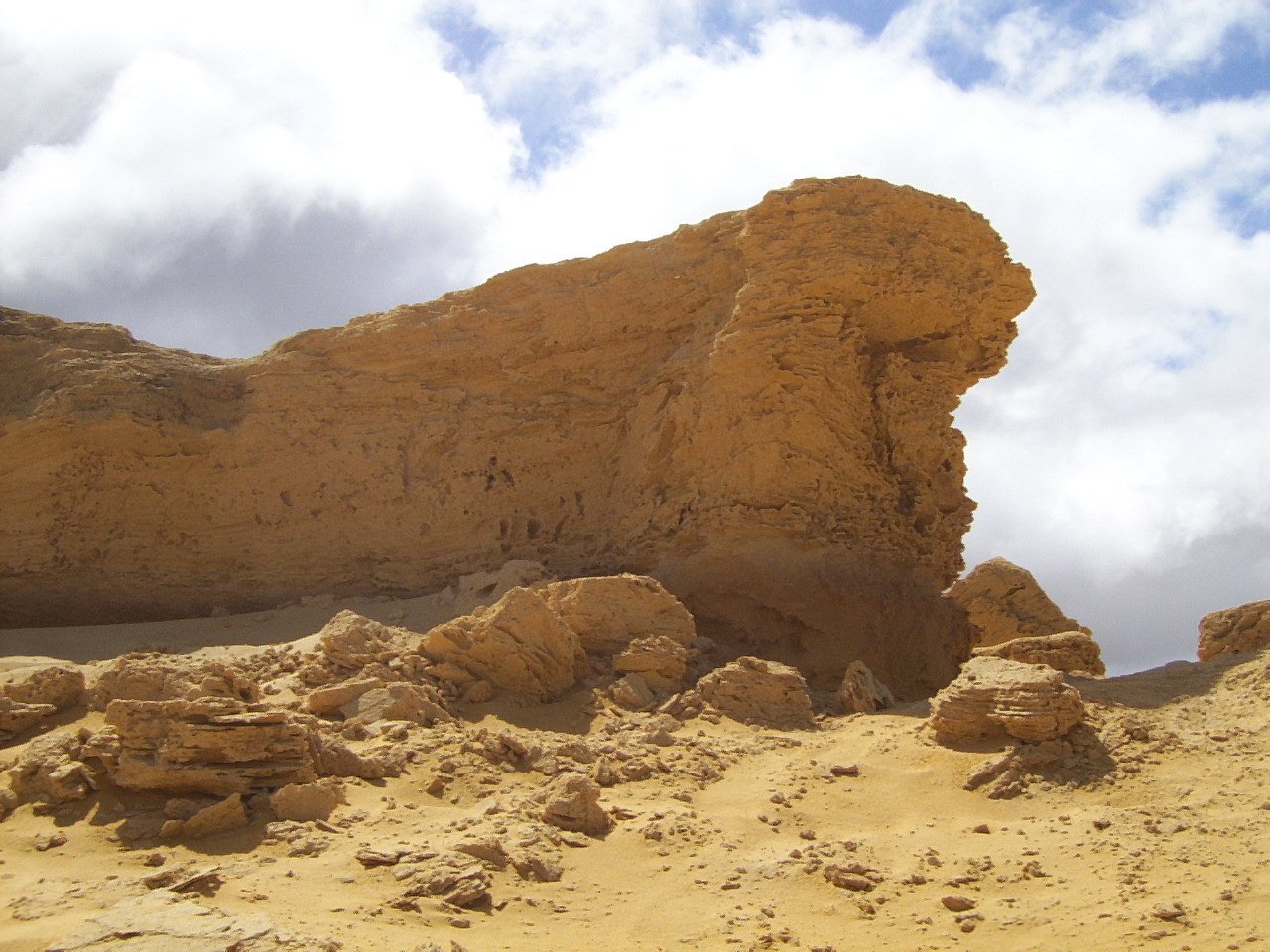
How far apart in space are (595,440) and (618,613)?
10.9ft

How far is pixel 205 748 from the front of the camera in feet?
21.6

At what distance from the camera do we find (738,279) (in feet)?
38.4

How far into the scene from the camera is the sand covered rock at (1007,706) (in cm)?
724

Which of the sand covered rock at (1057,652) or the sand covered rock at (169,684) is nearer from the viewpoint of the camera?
the sand covered rock at (169,684)

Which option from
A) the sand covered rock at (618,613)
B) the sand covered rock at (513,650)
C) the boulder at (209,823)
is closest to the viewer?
the boulder at (209,823)

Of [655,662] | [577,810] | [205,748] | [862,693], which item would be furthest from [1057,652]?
[205,748]

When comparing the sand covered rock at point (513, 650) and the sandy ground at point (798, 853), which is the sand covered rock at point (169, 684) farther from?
the sand covered rock at point (513, 650)

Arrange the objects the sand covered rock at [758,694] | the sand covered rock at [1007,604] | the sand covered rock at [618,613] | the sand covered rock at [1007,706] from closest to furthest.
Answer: the sand covered rock at [1007,706]
the sand covered rock at [758,694]
the sand covered rock at [618,613]
the sand covered rock at [1007,604]

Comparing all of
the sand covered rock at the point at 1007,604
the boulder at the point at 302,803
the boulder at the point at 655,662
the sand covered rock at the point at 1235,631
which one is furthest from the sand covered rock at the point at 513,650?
the sand covered rock at the point at 1007,604

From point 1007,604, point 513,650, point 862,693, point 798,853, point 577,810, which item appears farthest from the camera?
point 1007,604

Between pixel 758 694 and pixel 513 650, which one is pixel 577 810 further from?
pixel 758 694

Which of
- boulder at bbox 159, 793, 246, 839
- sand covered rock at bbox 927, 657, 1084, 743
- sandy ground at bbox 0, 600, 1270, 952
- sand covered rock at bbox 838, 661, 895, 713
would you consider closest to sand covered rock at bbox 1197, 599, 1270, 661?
sandy ground at bbox 0, 600, 1270, 952

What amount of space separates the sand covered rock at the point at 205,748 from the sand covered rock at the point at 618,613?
9.86 feet

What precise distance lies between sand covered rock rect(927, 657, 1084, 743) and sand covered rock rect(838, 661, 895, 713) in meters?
1.07
